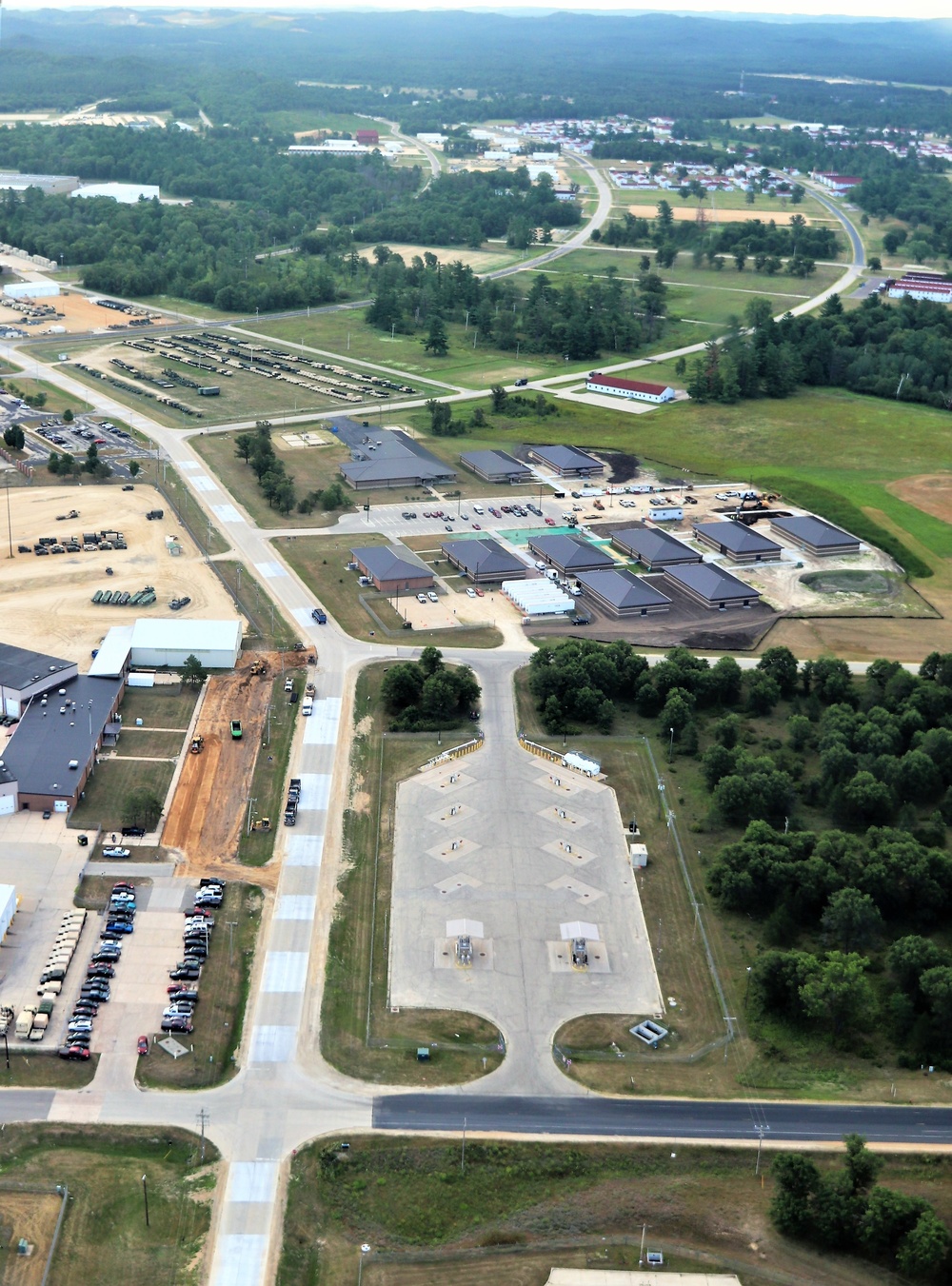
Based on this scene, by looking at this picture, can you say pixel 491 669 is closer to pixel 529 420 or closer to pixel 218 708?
pixel 218 708

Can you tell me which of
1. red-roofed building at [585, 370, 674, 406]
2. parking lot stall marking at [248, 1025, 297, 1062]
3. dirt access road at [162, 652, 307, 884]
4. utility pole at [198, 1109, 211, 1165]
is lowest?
utility pole at [198, 1109, 211, 1165]

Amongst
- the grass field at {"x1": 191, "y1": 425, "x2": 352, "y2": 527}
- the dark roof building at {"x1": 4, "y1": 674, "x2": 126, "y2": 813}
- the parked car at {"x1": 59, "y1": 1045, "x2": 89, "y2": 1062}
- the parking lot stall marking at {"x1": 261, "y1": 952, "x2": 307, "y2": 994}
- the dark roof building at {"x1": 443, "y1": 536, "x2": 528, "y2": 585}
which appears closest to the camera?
the parked car at {"x1": 59, "y1": 1045, "x2": 89, "y2": 1062}

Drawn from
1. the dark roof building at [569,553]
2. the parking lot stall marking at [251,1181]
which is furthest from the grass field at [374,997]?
the dark roof building at [569,553]

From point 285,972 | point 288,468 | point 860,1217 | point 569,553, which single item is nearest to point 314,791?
point 285,972

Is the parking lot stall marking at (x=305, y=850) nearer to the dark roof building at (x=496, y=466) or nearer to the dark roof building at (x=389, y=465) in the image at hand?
the dark roof building at (x=389, y=465)

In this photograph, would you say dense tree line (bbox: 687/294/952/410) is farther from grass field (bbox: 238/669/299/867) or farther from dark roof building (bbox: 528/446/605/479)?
grass field (bbox: 238/669/299/867)

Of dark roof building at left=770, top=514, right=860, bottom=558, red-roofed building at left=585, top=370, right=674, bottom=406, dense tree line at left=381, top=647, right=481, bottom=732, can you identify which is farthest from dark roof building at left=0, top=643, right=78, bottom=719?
red-roofed building at left=585, top=370, right=674, bottom=406
